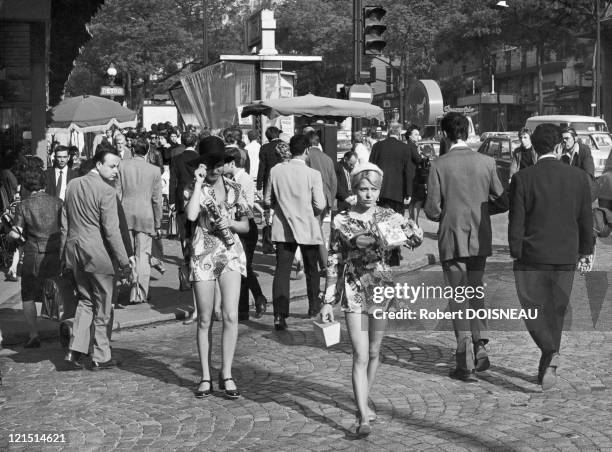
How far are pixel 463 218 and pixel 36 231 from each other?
11.9ft

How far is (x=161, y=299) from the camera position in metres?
11.3

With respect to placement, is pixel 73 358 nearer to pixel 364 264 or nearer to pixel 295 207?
pixel 295 207

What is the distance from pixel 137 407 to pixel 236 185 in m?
1.67

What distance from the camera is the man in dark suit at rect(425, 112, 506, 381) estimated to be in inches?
278

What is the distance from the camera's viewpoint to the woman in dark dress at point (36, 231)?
8445mm

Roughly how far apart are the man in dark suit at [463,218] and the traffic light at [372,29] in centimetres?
981

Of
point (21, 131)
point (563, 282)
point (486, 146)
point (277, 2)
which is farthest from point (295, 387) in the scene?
point (277, 2)

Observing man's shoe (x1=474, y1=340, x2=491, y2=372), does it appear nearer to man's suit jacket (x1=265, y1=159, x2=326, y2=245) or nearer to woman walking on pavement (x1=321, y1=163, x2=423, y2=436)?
woman walking on pavement (x1=321, y1=163, x2=423, y2=436)

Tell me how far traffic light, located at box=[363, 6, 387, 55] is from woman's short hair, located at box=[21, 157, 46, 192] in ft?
30.2

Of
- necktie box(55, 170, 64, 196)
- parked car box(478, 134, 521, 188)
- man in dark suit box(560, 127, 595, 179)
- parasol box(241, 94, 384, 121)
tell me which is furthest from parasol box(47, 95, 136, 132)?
parked car box(478, 134, 521, 188)

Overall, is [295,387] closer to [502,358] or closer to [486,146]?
[502,358]

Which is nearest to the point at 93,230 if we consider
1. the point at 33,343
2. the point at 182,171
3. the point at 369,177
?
the point at 33,343

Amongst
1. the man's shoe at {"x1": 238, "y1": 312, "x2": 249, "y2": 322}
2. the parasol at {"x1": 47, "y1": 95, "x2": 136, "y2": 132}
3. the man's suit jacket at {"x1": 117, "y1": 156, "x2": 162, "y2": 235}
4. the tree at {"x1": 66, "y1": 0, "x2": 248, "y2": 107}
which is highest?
the tree at {"x1": 66, "y1": 0, "x2": 248, "y2": 107}

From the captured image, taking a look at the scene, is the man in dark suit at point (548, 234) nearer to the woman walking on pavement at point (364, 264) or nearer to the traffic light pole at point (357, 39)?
the woman walking on pavement at point (364, 264)
